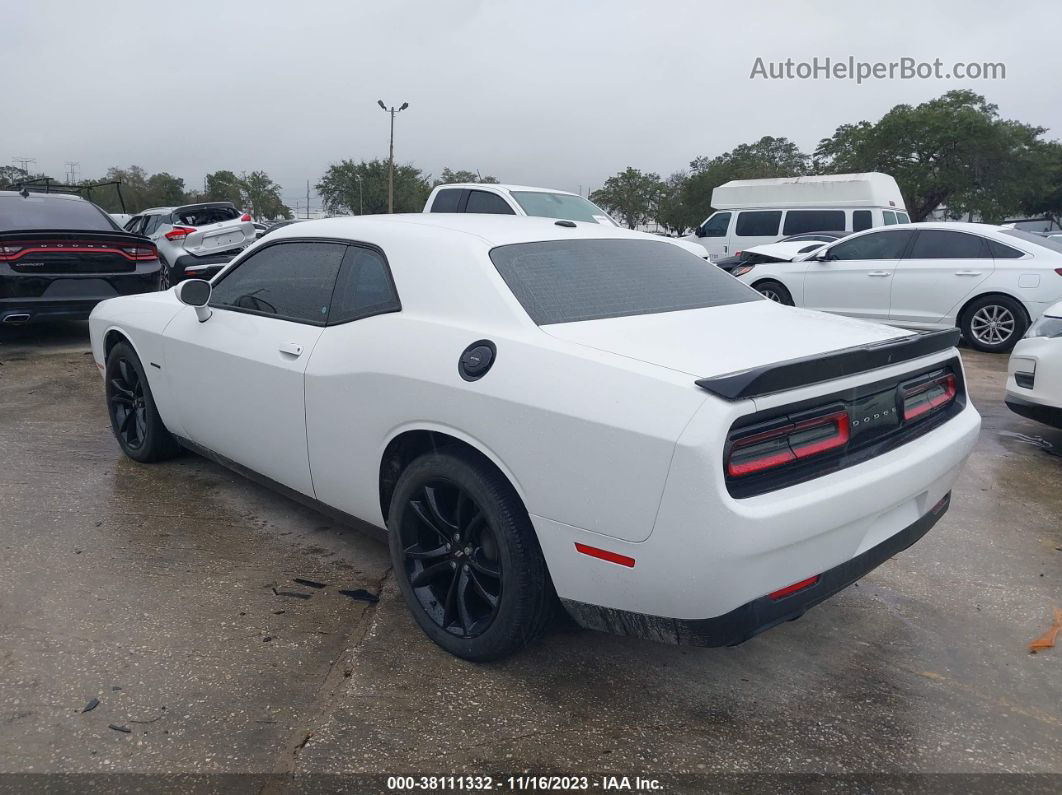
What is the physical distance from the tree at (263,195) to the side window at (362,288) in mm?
72484

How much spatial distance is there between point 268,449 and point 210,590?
2.07ft

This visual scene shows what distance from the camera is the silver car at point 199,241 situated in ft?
40.6

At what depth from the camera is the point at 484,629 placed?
105 inches

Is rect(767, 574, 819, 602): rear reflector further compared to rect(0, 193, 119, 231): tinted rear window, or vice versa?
rect(0, 193, 119, 231): tinted rear window

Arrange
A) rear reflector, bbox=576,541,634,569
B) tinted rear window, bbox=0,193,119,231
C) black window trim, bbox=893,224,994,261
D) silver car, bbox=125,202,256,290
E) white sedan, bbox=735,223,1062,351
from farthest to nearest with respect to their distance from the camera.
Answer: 1. silver car, bbox=125,202,256,290
2. black window trim, bbox=893,224,994,261
3. white sedan, bbox=735,223,1062,351
4. tinted rear window, bbox=0,193,119,231
5. rear reflector, bbox=576,541,634,569

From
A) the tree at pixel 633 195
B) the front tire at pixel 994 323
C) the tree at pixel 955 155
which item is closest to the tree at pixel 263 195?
the tree at pixel 633 195

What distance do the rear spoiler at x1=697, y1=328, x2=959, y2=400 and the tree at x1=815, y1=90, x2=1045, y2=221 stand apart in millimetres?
41431

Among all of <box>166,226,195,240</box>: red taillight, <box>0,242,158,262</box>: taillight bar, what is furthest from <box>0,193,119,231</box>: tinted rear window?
<box>166,226,195,240</box>: red taillight

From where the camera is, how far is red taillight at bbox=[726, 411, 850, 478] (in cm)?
217

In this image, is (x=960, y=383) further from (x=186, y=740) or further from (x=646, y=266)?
(x=186, y=740)

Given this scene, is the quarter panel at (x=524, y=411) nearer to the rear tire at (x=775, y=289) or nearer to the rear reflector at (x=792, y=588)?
the rear reflector at (x=792, y=588)

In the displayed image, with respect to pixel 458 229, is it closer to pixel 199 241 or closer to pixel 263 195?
pixel 199 241

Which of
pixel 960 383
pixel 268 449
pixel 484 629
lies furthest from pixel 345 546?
pixel 960 383

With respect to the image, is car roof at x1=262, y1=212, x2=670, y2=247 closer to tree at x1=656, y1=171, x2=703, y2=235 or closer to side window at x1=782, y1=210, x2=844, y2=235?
side window at x1=782, y1=210, x2=844, y2=235
